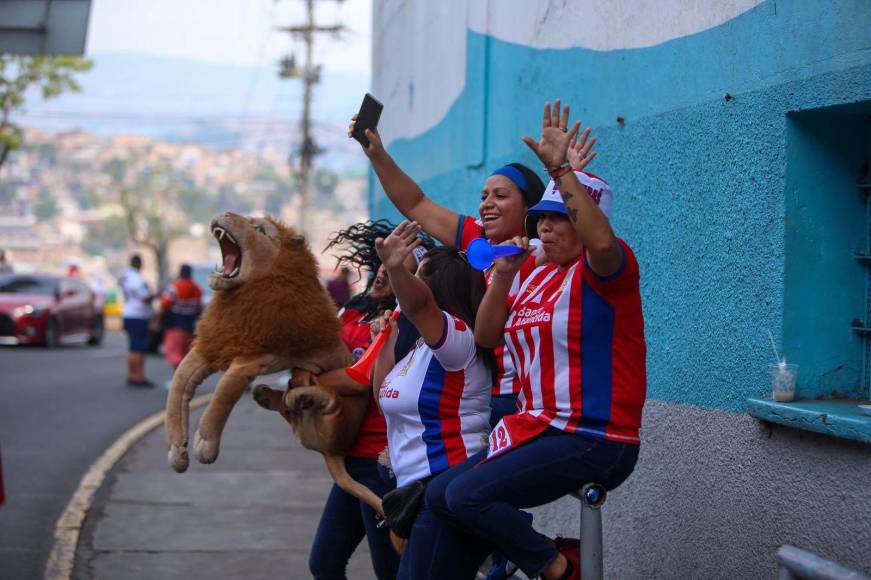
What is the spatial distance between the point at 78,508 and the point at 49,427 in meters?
4.71

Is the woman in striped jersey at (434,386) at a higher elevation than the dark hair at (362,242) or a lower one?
lower

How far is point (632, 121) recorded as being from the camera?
5883 mm

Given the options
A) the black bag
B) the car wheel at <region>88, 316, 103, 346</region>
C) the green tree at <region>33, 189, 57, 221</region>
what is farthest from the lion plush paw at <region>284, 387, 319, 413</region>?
the green tree at <region>33, 189, 57, 221</region>

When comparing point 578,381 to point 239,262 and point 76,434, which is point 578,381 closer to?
point 239,262

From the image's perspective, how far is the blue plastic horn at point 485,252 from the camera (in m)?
3.93

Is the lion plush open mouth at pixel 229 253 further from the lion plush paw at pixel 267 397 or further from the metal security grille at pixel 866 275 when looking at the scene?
the metal security grille at pixel 866 275

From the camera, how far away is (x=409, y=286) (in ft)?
13.0

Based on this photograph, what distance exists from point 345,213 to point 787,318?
188 metres

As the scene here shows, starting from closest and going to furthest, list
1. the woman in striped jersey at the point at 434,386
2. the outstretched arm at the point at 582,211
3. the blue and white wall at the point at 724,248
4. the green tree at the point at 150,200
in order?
the outstretched arm at the point at 582,211
the woman in striped jersey at the point at 434,386
the blue and white wall at the point at 724,248
the green tree at the point at 150,200

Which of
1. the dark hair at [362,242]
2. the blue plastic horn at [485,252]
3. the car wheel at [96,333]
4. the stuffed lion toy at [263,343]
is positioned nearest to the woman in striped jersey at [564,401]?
the blue plastic horn at [485,252]

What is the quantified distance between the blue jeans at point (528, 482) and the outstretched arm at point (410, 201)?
1380mm

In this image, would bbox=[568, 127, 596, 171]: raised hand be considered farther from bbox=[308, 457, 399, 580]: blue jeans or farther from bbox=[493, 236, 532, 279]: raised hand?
bbox=[308, 457, 399, 580]: blue jeans

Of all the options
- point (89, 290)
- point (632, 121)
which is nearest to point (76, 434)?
point (632, 121)

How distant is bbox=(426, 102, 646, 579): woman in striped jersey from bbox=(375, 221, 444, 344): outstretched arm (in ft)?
1.12
